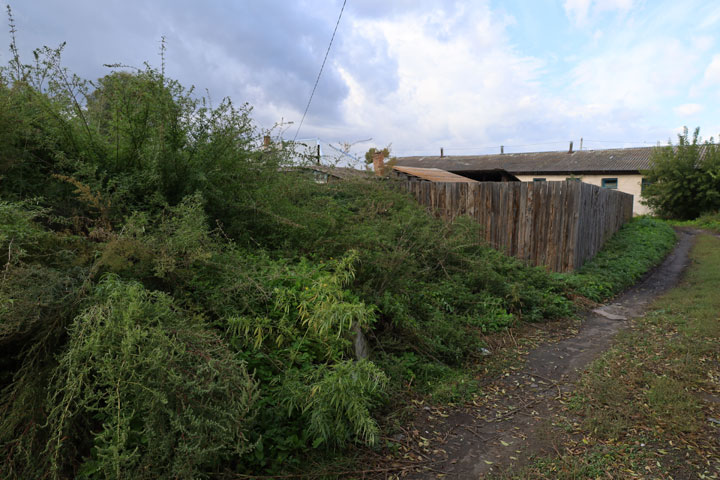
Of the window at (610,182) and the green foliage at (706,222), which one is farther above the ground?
the window at (610,182)

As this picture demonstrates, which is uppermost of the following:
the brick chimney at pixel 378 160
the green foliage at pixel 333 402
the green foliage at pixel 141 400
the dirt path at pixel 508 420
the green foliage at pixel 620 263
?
the brick chimney at pixel 378 160

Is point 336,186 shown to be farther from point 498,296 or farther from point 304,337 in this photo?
point 304,337

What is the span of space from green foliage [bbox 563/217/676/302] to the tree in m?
9.38

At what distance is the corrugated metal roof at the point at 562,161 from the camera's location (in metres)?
26.7

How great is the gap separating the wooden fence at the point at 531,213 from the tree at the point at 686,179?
1679 centimetres

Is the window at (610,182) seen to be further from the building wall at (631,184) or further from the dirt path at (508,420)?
the dirt path at (508,420)

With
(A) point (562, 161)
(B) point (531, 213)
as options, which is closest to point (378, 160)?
(B) point (531, 213)

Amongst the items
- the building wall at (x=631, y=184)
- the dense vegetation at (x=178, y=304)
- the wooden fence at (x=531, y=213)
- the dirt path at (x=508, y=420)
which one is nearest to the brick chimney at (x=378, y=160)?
the wooden fence at (x=531, y=213)

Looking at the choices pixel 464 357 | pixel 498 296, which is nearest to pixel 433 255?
pixel 498 296

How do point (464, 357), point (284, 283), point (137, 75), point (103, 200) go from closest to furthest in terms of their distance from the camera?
point (284, 283), point (103, 200), point (137, 75), point (464, 357)

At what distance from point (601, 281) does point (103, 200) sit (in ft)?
26.1

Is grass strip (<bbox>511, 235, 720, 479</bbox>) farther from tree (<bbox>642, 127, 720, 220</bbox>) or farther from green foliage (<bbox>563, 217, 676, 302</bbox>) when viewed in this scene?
tree (<bbox>642, 127, 720, 220</bbox>)

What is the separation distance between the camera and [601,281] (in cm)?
759

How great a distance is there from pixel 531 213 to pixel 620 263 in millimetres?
2764
